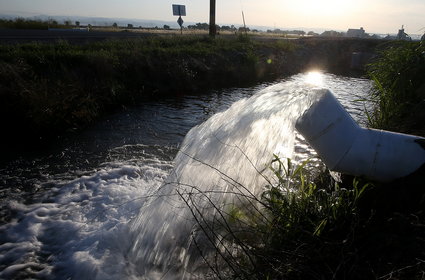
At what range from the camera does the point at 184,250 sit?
11.6 feet

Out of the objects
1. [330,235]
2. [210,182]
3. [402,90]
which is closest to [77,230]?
[210,182]

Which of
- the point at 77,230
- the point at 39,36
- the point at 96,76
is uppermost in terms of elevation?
the point at 39,36

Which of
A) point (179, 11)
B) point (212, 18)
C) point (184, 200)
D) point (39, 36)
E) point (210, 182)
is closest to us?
point (184, 200)

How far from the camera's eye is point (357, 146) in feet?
11.0

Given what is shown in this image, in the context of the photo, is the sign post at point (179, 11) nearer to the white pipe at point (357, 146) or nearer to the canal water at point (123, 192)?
the canal water at point (123, 192)

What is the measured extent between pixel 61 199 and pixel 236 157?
3277 millimetres

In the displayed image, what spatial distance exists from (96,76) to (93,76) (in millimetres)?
99

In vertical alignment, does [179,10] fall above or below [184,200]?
above

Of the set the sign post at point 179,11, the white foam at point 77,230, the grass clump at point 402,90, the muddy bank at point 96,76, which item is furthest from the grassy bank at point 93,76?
the sign post at point 179,11

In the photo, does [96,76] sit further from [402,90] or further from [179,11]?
[179,11]

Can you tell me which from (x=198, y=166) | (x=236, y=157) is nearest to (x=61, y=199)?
(x=198, y=166)

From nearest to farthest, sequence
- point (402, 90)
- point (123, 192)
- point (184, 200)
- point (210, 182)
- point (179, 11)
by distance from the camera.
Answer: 1. point (184, 200)
2. point (210, 182)
3. point (402, 90)
4. point (123, 192)
5. point (179, 11)

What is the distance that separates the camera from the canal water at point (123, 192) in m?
3.74

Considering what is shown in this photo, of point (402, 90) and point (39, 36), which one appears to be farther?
point (39, 36)
